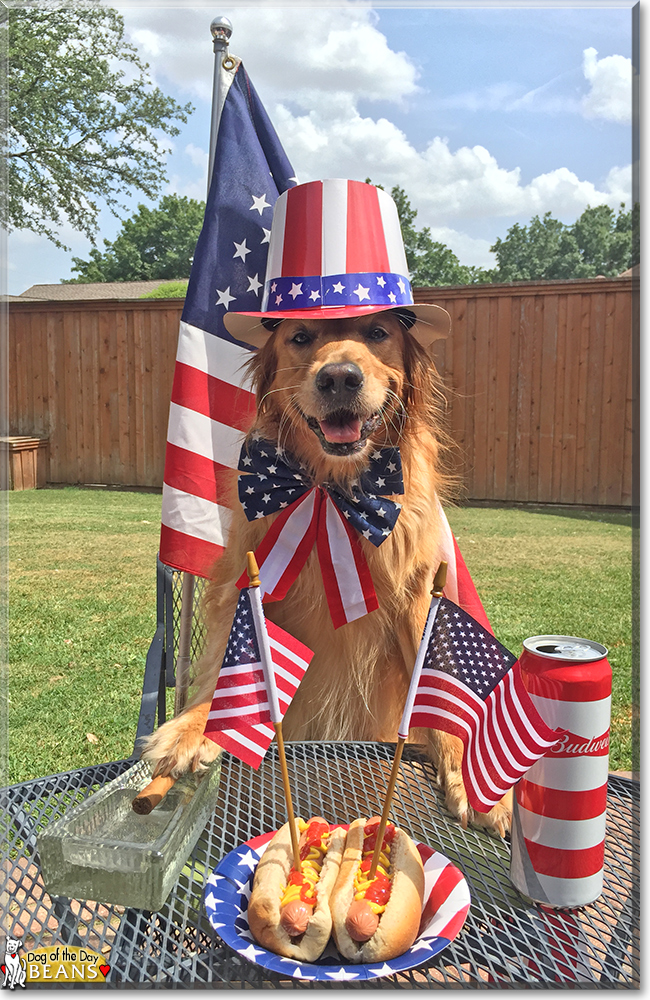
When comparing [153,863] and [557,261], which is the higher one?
[557,261]

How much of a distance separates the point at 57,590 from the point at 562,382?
6.75m

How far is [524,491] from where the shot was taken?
949cm

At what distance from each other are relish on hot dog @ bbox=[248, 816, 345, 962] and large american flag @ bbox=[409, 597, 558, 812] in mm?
288

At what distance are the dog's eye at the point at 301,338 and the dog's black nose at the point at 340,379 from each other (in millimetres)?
196

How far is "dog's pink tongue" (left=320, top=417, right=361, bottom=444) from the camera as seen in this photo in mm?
1842

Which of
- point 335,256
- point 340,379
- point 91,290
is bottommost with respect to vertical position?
point 340,379

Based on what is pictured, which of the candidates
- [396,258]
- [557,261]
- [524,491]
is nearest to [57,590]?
[396,258]

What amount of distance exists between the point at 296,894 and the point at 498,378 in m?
8.76

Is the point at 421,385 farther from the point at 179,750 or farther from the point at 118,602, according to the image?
the point at 118,602

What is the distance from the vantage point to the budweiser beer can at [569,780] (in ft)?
4.00

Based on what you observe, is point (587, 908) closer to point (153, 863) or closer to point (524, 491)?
point (153, 863)

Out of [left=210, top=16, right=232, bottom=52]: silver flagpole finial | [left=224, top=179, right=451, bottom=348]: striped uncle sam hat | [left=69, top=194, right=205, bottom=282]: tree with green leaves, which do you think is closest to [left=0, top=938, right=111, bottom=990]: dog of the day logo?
[left=224, top=179, right=451, bottom=348]: striped uncle sam hat

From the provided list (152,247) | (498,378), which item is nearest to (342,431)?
(498,378)

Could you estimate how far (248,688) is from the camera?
1.32 metres
